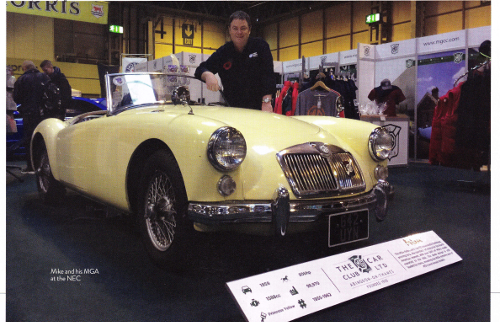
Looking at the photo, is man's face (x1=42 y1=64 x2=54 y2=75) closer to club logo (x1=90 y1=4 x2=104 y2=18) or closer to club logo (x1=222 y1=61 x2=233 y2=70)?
club logo (x1=90 y1=4 x2=104 y2=18)

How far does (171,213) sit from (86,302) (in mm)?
487

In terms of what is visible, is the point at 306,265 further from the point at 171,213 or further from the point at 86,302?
the point at 86,302

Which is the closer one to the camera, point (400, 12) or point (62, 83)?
point (62, 83)

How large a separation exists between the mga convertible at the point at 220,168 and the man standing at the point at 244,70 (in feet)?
1.09

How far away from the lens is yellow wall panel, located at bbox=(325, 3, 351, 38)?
13.7 m

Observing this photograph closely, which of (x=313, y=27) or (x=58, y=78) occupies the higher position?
(x=313, y=27)

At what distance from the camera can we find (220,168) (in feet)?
5.17

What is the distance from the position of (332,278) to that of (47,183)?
99.4 inches

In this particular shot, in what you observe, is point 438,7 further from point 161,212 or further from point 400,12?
point 161,212

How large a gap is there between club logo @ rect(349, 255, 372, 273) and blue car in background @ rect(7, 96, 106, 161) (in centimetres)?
169

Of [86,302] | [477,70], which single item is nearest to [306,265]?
[86,302]

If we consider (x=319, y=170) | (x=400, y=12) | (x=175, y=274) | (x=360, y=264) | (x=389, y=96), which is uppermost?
(x=400, y=12)

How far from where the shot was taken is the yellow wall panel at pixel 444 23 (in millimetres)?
11365

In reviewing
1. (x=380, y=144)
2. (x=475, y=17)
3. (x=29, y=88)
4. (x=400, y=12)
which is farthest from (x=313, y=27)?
(x=29, y=88)
